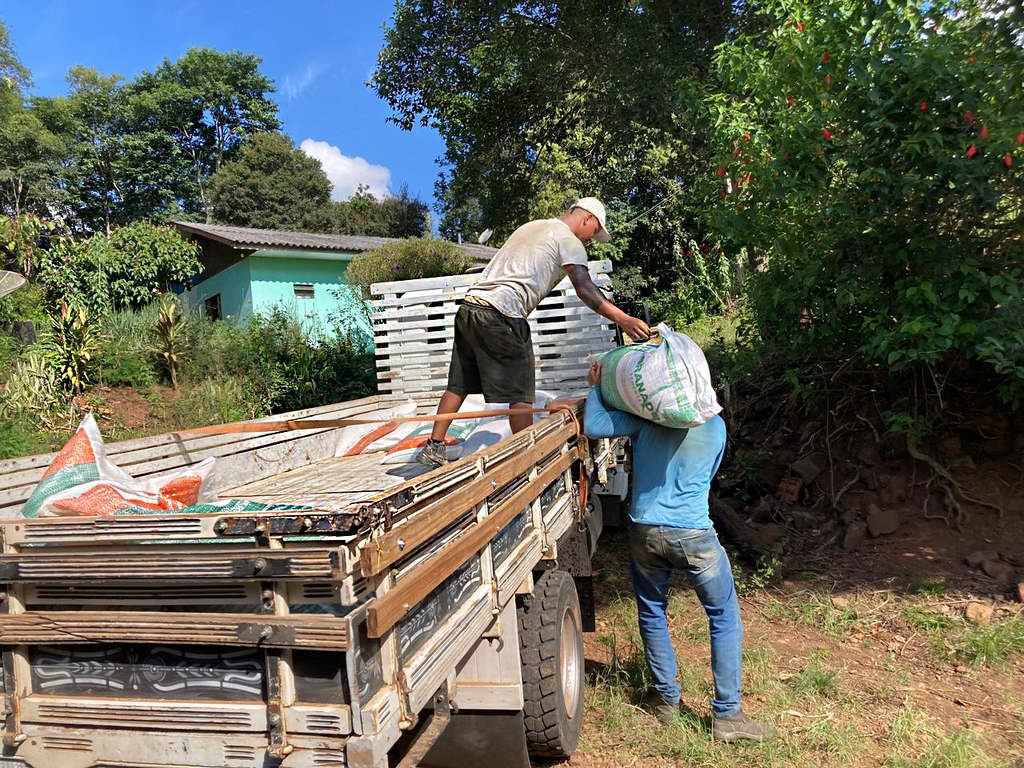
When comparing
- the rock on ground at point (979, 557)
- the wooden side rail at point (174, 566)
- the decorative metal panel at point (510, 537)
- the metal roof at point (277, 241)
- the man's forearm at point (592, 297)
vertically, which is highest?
the metal roof at point (277, 241)

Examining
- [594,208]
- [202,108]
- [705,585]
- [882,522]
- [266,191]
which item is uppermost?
[202,108]

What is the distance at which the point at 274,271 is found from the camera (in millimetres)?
16625

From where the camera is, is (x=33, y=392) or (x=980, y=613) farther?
(x=33, y=392)

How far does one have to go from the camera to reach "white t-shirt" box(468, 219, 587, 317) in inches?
157

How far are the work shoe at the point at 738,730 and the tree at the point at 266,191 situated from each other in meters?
32.5


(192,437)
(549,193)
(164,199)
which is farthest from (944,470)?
(164,199)

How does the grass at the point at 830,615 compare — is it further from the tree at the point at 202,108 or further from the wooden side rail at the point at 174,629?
the tree at the point at 202,108

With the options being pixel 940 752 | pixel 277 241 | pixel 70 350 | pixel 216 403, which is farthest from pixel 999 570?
pixel 277 241

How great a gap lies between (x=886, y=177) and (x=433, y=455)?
3.28 m

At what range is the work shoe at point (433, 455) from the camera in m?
3.59

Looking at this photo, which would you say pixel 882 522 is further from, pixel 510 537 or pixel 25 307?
pixel 25 307

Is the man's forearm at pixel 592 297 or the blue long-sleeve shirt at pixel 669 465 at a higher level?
the man's forearm at pixel 592 297

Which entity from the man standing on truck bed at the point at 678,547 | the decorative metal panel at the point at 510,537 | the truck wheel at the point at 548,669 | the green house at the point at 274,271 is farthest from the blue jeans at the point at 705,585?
the green house at the point at 274,271

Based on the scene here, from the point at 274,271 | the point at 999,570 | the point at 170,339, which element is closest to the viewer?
the point at 999,570
